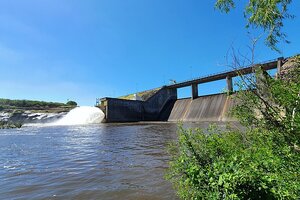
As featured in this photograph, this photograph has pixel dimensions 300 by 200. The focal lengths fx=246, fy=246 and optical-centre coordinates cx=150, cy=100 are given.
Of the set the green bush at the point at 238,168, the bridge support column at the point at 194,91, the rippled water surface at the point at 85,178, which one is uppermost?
the bridge support column at the point at 194,91

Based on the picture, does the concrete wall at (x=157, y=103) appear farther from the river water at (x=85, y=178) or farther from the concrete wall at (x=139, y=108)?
the river water at (x=85, y=178)

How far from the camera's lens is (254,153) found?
352 centimetres

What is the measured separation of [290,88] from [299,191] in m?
1.50

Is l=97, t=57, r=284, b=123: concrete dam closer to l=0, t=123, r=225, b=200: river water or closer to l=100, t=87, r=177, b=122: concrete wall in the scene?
l=100, t=87, r=177, b=122: concrete wall

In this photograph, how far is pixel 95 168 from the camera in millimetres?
8125

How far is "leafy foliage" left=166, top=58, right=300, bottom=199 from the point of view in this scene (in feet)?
9.61

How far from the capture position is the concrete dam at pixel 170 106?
125 feet

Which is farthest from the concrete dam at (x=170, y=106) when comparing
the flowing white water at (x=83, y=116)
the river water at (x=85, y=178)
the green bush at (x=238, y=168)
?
the green bush at (x=238, y=168)

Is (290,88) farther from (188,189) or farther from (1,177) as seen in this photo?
(1,177)

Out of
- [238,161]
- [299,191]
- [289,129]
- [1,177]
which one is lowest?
[1,177]

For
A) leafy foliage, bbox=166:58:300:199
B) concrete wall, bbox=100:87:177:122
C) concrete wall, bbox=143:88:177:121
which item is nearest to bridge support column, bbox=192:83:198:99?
concrete wall, bbox=100:87:177:122

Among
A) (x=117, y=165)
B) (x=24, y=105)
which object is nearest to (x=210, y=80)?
(x=117, y=165)

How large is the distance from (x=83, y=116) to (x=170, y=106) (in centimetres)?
1673

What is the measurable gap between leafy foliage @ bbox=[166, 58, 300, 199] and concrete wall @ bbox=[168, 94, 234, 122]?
30.5 meters
